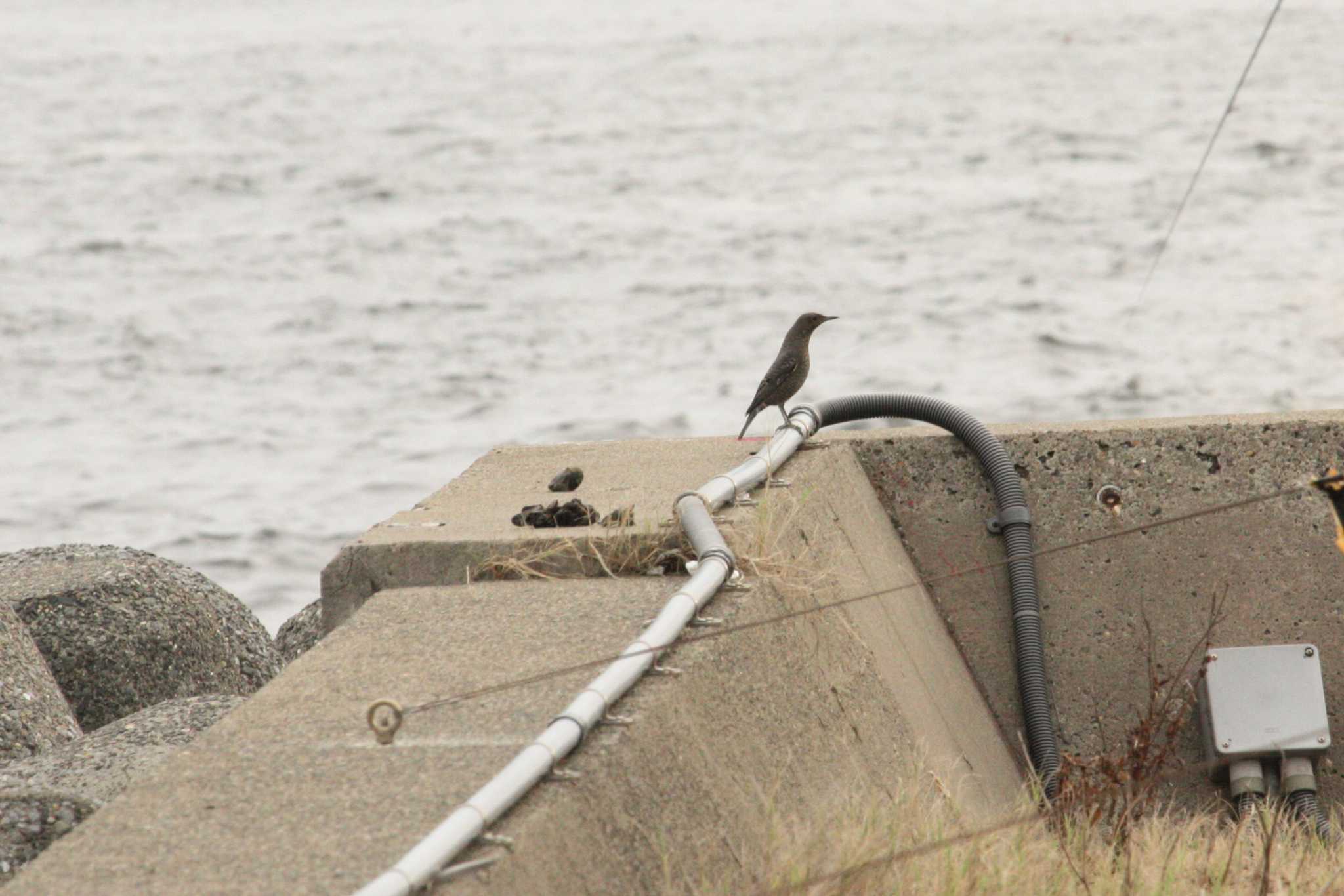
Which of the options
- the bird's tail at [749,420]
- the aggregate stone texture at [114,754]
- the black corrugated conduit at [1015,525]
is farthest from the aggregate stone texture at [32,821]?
the black corrugated conduit at [1015,525]

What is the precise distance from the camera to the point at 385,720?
237cm

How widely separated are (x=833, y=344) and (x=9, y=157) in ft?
44.8

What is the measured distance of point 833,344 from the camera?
56.3 ft

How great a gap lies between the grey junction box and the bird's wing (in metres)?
1.50

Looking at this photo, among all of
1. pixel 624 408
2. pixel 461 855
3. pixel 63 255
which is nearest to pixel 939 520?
pixel 461 855

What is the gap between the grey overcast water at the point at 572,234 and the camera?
1477cm

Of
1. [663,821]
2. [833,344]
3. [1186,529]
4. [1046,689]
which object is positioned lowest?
[833,344]

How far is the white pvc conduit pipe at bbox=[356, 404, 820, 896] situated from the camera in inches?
80.4

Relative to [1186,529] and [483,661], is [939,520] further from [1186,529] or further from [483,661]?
[483,661]

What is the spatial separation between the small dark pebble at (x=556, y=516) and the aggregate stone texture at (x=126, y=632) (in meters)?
1.68

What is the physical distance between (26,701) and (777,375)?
219 cm

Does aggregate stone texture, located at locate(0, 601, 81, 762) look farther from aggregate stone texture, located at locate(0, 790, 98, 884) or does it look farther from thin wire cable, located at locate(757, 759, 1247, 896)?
thin wire cable, located at locate(757, 759, 1247, 896)

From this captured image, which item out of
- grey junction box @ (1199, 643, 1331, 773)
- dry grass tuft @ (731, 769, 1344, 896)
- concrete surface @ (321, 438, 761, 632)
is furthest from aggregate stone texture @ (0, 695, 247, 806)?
grey junction box @ (1199, 643, 1331, 773)

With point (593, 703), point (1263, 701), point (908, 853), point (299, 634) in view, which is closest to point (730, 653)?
point (593, 703)
